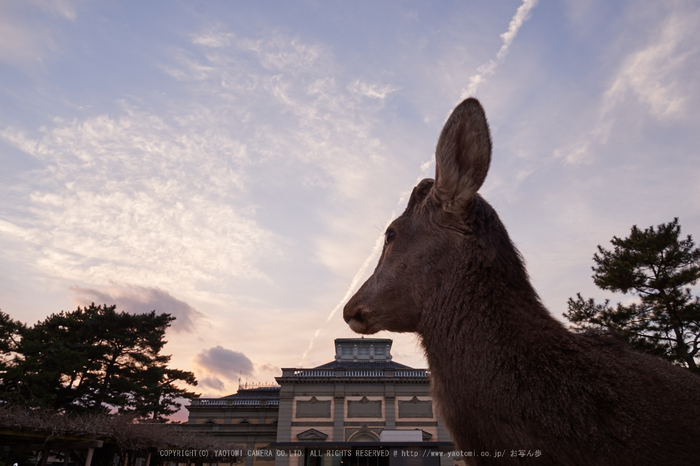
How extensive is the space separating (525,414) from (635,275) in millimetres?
25186

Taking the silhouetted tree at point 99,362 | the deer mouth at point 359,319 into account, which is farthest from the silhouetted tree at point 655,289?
the silhouetted tree at point 99,362

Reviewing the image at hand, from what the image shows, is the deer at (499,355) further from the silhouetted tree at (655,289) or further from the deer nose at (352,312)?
the silhouetted tree at (655,289)

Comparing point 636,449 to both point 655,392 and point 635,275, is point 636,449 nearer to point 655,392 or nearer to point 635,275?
point 655,392

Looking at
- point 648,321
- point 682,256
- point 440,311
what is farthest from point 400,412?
point 440,311

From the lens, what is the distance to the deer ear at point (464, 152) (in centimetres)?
155

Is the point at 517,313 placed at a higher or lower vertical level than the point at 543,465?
higher

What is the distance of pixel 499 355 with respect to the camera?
1.33m

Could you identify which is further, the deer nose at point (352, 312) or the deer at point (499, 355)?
the deer nose at point (352, 312)

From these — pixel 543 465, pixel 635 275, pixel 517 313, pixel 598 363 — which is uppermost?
pixel 635 275

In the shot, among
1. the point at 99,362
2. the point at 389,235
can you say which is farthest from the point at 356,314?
the point at 99,362

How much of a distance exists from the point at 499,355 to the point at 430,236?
0.62 m

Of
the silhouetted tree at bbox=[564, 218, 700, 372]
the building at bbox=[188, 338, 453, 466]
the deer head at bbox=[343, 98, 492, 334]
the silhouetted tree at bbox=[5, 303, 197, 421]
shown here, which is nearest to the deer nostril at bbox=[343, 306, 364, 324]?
the deer head at bbox=[343, 98, 492, 334]

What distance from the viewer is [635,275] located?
70.1 feet

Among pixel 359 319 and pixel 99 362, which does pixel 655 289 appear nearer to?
pixel 359 319
